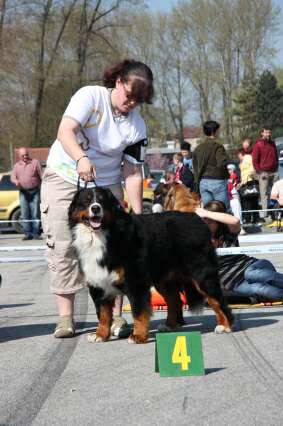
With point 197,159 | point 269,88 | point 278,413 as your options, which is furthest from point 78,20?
point 278,413

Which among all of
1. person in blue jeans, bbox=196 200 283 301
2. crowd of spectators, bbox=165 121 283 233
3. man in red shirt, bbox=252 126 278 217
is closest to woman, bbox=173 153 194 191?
crowd of spectators, bbox=165 121 283 233

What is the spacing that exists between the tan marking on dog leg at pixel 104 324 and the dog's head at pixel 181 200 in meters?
1.88

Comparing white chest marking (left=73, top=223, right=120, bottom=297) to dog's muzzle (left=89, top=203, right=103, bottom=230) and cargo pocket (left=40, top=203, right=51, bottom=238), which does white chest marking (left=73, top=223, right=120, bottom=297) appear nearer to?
dog's muzzle (left=89, top=203, right=103, bottom=230)

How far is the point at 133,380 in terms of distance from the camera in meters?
4.86

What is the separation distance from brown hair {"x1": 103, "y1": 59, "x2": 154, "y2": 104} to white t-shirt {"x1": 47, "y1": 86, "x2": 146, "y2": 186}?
0.16 m

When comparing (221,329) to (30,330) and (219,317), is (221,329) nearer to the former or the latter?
(219,317)

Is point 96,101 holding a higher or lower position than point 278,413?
higher

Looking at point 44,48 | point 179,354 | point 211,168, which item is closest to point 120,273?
point 179,354

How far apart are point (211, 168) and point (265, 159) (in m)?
4.49

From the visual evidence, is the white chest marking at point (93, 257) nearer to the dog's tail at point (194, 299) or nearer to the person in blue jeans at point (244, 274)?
the dog's tail at point (194, 299)

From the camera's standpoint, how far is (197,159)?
1405 centimetres

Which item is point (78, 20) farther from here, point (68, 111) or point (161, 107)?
point (68, 111)

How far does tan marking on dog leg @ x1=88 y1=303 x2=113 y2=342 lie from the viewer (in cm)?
594

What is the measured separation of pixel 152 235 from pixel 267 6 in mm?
48670
